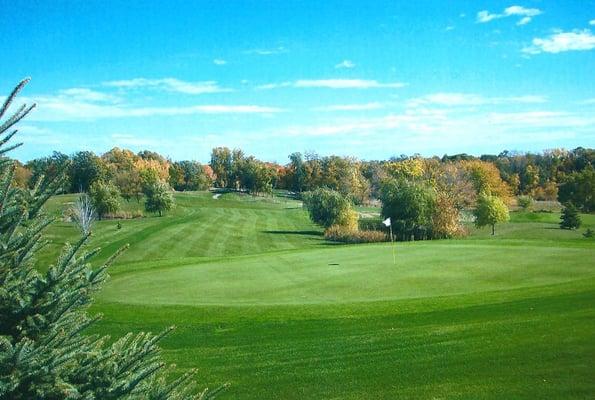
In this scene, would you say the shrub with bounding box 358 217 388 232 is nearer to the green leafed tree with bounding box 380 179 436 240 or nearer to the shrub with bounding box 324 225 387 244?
the shrub with bounding box 324 225 387 244

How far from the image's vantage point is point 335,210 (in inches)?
2333

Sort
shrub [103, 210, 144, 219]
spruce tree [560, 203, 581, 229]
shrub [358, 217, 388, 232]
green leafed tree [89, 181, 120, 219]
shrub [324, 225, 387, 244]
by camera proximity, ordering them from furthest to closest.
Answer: shrub [103, 210, 144, 219] < green leafed tree [89, 181, 120, 219] < spruce tree [560, 203, 581, 229] < shrub [358, 217, 388, 232] < shrub [324, 225, 387, 244]

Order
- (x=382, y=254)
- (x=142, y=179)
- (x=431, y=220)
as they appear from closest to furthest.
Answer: (x=382, y=254)
(x=431, y=220)
(x=142, y=179)

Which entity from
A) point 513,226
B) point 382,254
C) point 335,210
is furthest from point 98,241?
point 513,226

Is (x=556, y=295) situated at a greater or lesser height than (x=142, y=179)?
lesser

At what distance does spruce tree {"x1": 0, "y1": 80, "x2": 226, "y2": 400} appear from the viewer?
3.62m

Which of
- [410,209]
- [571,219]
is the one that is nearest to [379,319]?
[410,209]

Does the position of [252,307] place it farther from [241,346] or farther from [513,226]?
[513,226]

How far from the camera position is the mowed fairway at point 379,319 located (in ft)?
31.6

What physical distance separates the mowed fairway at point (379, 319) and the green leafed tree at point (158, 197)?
4486 centimetres

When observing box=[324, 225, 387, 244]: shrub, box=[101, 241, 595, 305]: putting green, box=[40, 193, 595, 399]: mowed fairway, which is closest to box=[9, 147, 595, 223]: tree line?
box=[324, 225, 387, 244]: shrub

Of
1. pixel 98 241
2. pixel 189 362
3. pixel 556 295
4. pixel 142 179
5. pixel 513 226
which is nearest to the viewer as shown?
pixel 189 362

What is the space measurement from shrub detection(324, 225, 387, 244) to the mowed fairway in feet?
66.8

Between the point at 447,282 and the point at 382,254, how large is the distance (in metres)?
7.51
